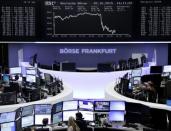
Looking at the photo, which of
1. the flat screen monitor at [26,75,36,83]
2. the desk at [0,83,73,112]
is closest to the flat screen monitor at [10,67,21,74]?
the flat screen monitor at [26,75,36,83]

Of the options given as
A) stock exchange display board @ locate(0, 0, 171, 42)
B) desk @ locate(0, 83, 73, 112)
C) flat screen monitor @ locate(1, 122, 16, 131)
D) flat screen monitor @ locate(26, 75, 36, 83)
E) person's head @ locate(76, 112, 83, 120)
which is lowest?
flat screen monitor @ locate(1, 122, 16, 131)

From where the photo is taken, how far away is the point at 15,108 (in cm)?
848

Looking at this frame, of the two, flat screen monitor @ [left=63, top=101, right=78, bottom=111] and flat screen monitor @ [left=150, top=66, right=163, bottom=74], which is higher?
flat screen monitor @ [left=150, top=66, right=163, bottom=74]

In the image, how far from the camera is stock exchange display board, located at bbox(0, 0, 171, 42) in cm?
1300

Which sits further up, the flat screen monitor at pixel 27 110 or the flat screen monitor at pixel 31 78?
the flat screen monitor at pixel 31 78

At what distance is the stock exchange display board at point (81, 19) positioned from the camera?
13.0 meters

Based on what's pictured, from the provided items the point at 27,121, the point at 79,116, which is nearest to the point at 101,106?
the point at 79,116

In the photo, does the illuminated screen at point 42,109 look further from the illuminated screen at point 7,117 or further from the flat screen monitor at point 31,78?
the flat screen monitor at point 31,78

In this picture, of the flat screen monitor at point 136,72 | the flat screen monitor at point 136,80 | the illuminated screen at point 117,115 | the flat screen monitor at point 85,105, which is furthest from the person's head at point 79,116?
the flat screen monitor at point 136,72

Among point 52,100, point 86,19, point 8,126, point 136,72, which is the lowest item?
point 8,126

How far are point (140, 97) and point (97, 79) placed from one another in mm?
3313

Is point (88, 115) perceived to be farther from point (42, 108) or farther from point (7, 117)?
point (7, 117)

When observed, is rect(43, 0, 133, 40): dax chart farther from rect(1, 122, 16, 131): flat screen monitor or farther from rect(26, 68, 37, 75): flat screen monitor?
rect(1, 122, 16, 131): flat screen monitor

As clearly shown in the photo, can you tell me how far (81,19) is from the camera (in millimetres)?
13062
